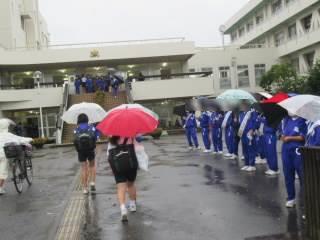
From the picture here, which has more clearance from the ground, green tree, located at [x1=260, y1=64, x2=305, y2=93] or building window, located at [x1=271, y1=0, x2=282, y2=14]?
building window, located at [x1=271, y1=0, x2=282, y2=14]

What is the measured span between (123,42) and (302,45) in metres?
15.5

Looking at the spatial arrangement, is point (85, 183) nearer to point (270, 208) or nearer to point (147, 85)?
point (270, 208)

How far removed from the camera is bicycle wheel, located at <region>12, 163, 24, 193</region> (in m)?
11.4

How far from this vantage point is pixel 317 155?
6074mm

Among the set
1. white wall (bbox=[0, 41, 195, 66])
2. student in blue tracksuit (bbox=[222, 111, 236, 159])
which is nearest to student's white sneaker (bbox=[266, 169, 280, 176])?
student in blue tracksuit (bbox=[222, 111, 236, 159])

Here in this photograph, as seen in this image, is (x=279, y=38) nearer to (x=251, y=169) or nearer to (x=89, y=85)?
(x=89, y=85)

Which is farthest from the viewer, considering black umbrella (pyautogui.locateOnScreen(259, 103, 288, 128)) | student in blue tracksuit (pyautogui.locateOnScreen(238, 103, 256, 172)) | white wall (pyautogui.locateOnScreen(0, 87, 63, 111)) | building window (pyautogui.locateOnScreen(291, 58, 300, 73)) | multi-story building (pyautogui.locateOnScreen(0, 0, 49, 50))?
building window (pyautogui.locateOnScreen(291, 58, 300, 73))

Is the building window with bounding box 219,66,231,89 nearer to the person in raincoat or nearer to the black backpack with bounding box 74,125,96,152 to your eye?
the person in raincoat

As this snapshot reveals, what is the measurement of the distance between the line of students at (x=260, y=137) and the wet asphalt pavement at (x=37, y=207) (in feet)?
12.6

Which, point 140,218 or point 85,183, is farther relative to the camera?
point 85,183

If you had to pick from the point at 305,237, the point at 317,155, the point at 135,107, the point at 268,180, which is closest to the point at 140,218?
the point at 135,107

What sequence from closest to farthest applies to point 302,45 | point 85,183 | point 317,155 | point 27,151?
1. point 317,155
2. point 85,183
3. point 27,151
4. point 302,45

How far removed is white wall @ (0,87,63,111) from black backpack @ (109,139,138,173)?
95.1 feet

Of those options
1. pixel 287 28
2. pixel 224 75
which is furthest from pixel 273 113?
pixel 287 28
